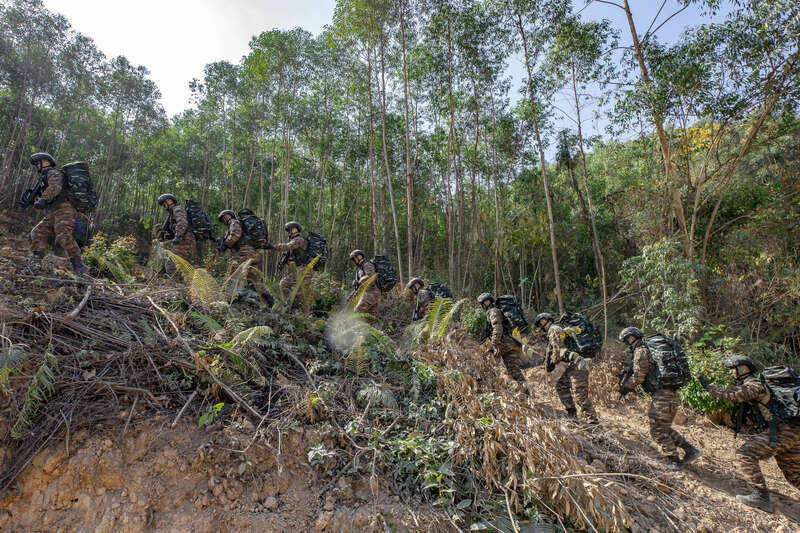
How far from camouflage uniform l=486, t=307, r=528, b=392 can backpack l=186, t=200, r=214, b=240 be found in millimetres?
5101

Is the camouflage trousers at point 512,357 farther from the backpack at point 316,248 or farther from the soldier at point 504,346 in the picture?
the backpack at point 316,248

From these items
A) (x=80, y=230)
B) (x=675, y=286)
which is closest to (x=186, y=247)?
(x=80, y=230)

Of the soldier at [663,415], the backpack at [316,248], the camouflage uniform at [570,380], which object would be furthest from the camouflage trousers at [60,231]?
the soldier at [663,415]

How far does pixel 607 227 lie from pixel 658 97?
7.39m

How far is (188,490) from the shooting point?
8.45 ft

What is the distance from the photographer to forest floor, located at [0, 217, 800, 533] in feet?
8.02

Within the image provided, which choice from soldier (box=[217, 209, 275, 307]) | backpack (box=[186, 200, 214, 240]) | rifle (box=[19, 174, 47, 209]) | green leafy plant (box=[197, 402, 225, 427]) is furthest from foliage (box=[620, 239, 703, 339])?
rifle (box=[19, 174, 47, 209])

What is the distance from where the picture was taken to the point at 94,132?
1661 centimetres

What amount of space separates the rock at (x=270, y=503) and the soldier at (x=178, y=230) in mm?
4846

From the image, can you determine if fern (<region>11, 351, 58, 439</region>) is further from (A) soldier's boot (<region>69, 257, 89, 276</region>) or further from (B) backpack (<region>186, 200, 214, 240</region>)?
(B) backpack (<region>186, 200, 214, 240</region>)

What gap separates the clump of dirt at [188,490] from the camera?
2.41 metres

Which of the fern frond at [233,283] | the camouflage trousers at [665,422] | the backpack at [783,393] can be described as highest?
the fern frond at [233,283]

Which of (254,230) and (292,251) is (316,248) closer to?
(292,251)

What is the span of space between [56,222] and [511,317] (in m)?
6.64
